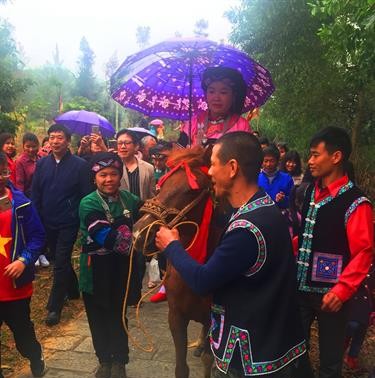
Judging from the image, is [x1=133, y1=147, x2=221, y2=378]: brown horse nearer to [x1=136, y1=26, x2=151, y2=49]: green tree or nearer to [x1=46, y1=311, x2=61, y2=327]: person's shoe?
[x1=46, y1=311, x2=61, y2=327]: person's shoe

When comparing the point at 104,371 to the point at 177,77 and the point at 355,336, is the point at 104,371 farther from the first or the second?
the point at 177,77

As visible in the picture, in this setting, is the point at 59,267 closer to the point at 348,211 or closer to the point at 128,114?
the point at 348,211

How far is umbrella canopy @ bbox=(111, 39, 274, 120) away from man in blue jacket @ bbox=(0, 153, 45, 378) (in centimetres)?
134

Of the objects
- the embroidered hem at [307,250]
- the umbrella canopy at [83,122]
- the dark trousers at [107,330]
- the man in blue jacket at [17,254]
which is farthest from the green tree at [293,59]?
the man in blue jacket at [17,254]

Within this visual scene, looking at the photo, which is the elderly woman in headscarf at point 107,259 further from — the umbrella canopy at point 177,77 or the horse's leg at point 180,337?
the umbrella canopy at point 177,77

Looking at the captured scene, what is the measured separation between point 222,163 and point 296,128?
11.8 metres

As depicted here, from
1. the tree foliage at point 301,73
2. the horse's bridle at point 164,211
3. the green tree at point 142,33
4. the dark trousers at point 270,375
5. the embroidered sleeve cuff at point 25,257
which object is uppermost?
the green tree at point 142,33

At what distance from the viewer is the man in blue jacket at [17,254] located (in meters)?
3.30

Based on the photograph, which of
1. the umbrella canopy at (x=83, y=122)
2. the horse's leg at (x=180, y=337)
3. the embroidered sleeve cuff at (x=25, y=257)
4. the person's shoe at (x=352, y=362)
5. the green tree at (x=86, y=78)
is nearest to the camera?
the horse's leg at (x=180, y=337)

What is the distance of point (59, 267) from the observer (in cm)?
499

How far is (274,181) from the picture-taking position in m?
6.07

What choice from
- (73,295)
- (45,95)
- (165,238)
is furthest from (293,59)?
(45,95)

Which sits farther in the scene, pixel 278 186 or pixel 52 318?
pixel 278 186

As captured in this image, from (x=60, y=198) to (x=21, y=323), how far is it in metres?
1.89
